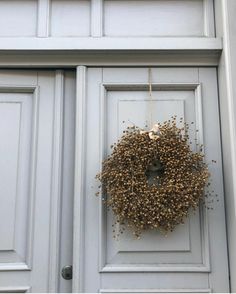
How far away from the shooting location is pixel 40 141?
1.97m

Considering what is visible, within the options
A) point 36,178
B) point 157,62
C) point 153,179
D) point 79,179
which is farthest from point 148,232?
point 157,62

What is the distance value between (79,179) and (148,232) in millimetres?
453

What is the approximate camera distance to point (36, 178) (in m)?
1.93

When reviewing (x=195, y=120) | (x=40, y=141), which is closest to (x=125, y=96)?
(x=195, y=120)

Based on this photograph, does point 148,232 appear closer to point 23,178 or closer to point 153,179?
point 153,179

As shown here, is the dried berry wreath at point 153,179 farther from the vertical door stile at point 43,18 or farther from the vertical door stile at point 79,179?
the vertical door stile at point 43,18

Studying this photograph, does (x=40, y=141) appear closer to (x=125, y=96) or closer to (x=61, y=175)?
(x=61, y=175)

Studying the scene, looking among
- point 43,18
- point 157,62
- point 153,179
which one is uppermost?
point 43,18

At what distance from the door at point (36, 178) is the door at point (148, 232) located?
0.39 feet

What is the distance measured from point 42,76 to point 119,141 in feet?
1.94

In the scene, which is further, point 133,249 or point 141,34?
point 141,34

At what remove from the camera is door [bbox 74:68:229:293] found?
1.83m

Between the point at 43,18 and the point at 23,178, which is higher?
the point at 43,18

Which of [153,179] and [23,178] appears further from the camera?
[23,178]
